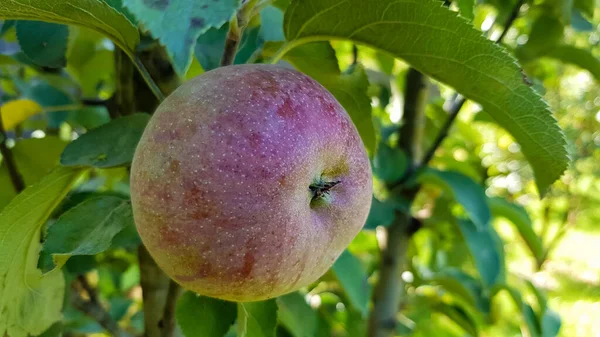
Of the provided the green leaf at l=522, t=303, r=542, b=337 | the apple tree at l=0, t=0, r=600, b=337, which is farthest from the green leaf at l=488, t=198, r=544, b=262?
the green leaf at l=522, t=303, r=542, b=337

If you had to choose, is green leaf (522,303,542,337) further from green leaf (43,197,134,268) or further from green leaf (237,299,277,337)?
green leaf (43,197,134,268)

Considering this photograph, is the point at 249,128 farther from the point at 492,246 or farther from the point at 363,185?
the point at 492,246

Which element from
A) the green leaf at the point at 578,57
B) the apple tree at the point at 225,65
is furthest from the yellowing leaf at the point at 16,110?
the green leaf at the point at 578,57

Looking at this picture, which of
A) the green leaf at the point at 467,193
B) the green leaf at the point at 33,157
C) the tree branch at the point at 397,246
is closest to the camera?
the green leaf at the point at 33,157

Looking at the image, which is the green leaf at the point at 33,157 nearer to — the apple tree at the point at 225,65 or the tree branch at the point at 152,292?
the apple tree at the point at 225,65

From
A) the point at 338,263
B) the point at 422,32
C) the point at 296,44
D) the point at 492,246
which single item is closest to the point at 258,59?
the point at 296,44

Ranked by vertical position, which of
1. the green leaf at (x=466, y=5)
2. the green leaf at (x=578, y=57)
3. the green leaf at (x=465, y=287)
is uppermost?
the green leaf at (x=466, y=5)

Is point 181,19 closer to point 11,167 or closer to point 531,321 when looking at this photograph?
point 11,167
